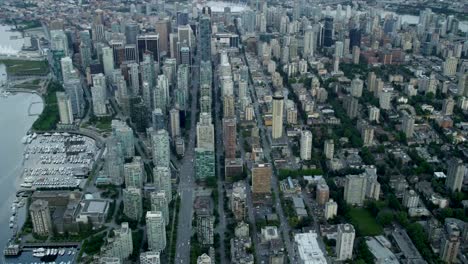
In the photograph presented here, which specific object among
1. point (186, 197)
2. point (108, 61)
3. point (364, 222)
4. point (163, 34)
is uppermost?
point (163, 34)

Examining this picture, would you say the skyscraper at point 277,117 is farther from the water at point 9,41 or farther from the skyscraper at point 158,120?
the water at point 9,41

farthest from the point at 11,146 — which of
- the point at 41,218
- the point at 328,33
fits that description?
the point at 328,33

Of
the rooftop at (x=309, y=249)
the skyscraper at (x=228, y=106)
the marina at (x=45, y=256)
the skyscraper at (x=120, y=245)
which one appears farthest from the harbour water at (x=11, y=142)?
the skyscraper at (x=228, y=106)

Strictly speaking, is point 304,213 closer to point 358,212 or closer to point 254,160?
point 358,212

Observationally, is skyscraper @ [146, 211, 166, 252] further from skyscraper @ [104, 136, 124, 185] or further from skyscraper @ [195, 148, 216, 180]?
skyscraper @ [104, 136, 124, 185]

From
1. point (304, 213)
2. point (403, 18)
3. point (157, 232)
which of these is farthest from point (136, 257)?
point (403, 18)

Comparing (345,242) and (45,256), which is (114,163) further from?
(345,242)
